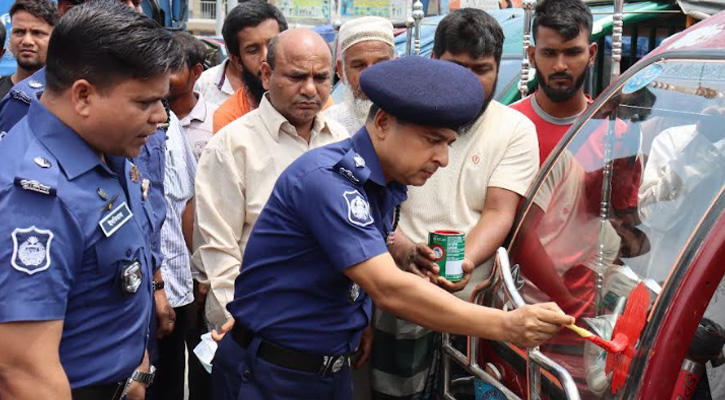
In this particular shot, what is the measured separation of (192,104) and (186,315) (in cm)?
110

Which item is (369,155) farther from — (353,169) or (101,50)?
(101,50)

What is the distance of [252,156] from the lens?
3.12m

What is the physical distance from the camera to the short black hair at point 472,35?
10.3ft

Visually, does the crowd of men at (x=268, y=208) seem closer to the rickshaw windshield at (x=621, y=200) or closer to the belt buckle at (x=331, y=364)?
the belt buckle at (x=331, y=364)

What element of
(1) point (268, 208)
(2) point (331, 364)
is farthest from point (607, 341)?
(1) point (268, 208)

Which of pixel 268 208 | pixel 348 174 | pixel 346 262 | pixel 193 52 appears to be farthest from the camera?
pixel 193 52

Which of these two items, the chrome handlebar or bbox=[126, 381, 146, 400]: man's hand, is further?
bbox=[126, 381, 146, 400]: man's hand

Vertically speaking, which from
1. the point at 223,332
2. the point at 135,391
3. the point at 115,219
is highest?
the point at 115,219

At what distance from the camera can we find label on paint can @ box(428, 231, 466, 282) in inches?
96.3

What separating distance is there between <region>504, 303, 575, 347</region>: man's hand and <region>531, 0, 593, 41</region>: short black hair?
1.89m

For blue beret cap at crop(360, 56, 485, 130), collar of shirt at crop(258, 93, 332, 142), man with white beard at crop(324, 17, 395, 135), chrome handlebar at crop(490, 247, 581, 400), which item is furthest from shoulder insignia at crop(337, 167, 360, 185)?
man with white beard at crop(324, 17, 395, 135)

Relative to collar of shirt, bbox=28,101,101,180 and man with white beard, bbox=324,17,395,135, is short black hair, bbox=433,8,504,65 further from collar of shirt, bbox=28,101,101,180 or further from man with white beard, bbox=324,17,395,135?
collar of shirt, bbox=28,101,101,180

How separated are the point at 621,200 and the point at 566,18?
5.04ft

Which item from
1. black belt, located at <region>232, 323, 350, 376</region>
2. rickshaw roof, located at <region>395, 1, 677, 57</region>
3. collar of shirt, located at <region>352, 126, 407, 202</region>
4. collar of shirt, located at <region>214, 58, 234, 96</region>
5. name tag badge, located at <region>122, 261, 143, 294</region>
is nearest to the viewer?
name tag badge, located at <region>122, 261, 143, 294</region>
